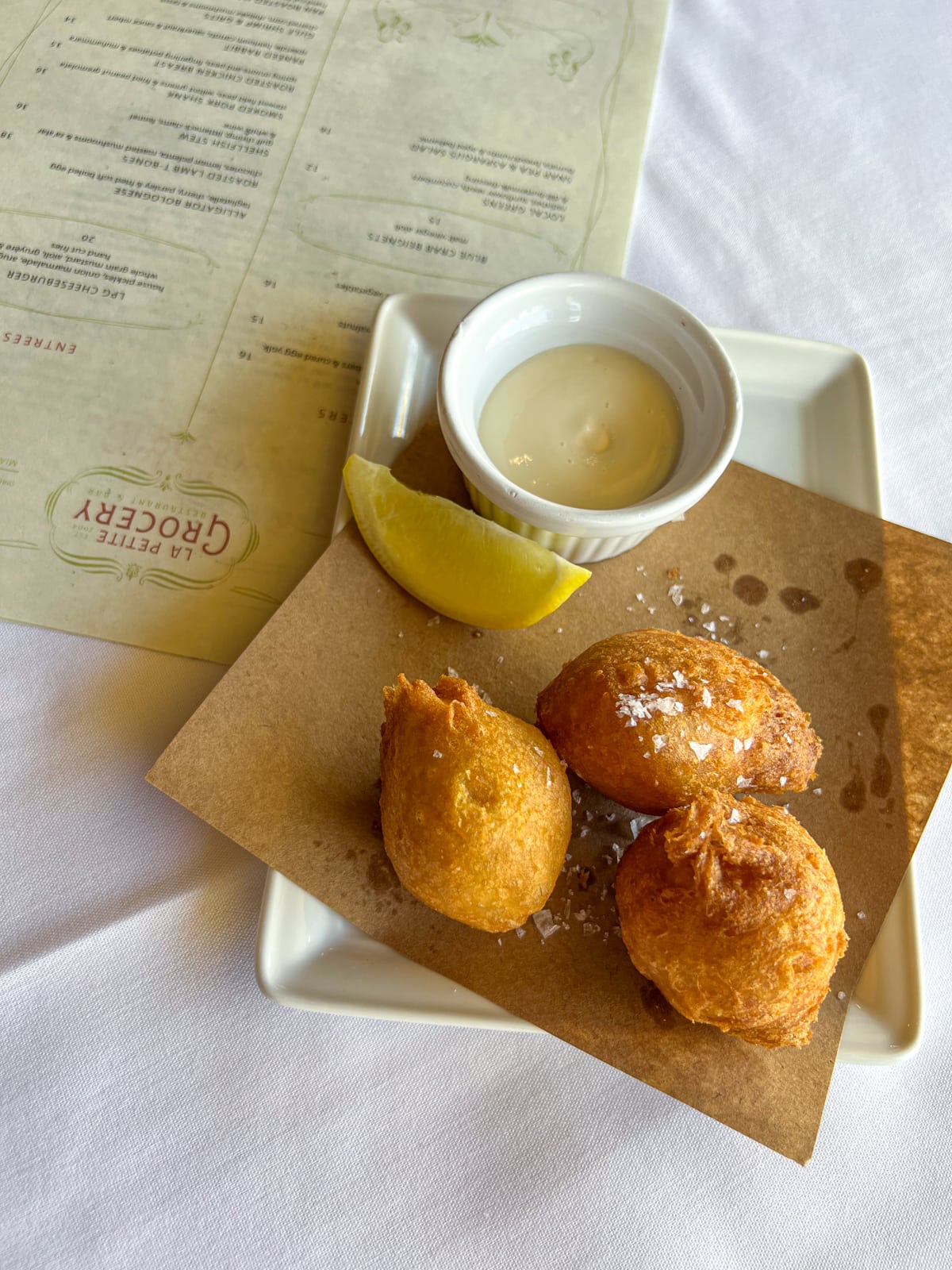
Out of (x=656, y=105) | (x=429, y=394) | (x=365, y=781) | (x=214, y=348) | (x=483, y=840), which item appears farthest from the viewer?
(x=656, y=105)

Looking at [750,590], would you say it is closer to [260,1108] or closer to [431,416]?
[431,416]

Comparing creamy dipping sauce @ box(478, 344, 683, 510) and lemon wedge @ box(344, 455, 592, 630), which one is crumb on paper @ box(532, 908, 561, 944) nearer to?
lemon wedge @ box(344, 455, 592, 630)

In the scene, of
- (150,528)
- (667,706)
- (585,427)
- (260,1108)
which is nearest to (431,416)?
(585,427)

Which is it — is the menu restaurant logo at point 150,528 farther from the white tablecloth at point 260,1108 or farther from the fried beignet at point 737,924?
the fried beignet at point 737,924

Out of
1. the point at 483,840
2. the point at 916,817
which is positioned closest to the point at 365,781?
the point at 483,840

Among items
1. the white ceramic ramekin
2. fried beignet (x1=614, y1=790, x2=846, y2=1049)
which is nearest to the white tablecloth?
fried beignet (x1=614, y1=790, x2=846, y2=1049)

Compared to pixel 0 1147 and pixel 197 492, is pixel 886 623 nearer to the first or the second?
pixel 197 492
